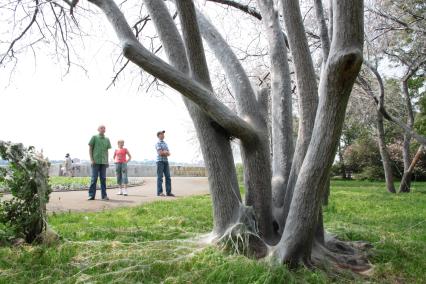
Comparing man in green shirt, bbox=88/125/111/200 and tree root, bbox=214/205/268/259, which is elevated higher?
man in green shirt, bbox=88/125/111/200

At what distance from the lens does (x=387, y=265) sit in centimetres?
379

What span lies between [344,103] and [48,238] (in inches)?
127

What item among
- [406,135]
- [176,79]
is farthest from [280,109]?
[406,135]

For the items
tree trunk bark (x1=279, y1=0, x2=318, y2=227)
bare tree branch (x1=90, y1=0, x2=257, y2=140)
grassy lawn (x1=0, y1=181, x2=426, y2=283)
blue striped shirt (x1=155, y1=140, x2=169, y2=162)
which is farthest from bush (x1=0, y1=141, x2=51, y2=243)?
blue striped shirt (x1=155, y1=140, x2=169, y2=162)

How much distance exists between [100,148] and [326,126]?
7.70m

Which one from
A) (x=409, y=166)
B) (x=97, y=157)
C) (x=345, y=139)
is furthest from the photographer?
(x=345, y=139)

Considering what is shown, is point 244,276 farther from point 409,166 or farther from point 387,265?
point 409,166

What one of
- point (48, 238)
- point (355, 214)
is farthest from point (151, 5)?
point (355, 214)

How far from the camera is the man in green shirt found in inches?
393

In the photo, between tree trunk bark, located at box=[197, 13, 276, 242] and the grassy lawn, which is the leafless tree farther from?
the grassy lawn

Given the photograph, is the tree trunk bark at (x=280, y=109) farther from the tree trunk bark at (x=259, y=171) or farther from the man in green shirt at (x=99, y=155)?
the man in green shirt at (x=99, y=155)

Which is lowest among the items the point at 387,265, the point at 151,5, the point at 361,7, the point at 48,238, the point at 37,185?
the point at 387,265

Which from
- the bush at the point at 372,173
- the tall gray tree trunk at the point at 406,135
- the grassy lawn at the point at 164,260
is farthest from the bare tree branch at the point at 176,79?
the bush at the point at 372,173

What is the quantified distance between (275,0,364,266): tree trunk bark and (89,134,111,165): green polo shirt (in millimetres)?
7290
